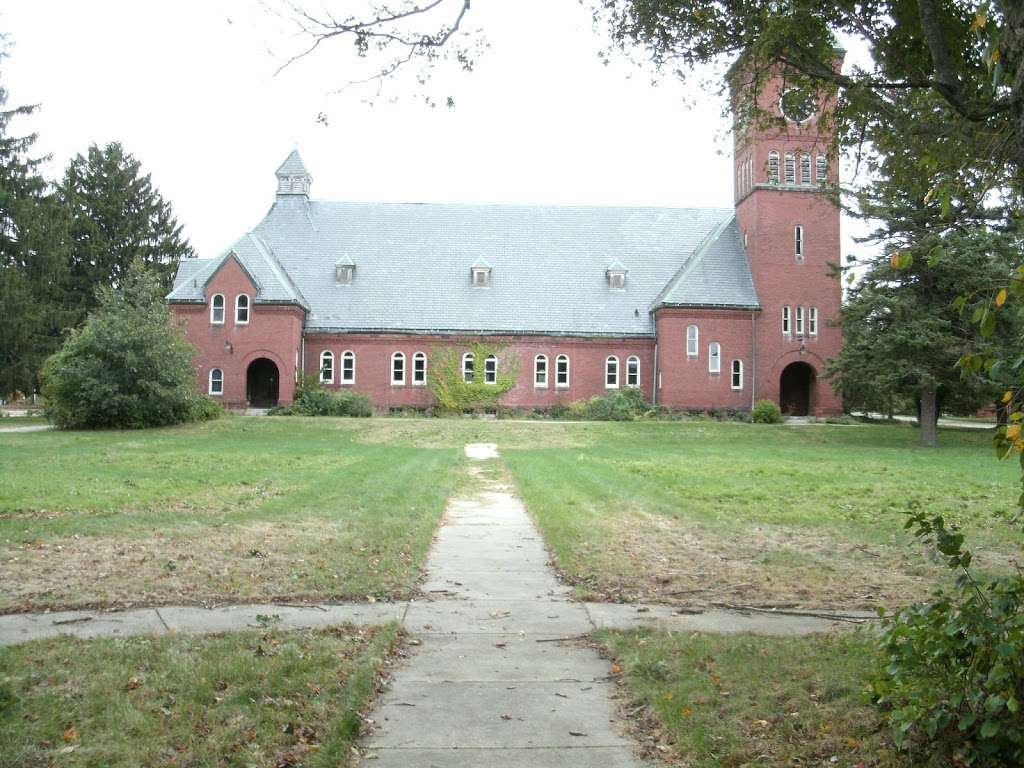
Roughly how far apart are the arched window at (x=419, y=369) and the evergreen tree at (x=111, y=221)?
23.2 meters

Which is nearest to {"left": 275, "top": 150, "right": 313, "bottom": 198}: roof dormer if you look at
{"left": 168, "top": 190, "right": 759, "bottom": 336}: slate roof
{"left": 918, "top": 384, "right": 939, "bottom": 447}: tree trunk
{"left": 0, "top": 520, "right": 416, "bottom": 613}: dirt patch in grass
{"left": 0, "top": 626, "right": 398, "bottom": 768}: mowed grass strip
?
{"left": 168, "top": 190, "right": 759, "bottom": 336}: slate roof

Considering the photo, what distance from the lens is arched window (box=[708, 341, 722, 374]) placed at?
42.8 metres

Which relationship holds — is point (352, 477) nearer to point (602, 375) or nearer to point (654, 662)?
point (654, 662)

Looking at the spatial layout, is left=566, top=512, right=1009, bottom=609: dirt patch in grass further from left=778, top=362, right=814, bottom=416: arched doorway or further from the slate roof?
left=778, top=362, right=814, bottom=416: arched doorway

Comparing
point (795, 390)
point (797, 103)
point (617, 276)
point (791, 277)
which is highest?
point (617, 276)

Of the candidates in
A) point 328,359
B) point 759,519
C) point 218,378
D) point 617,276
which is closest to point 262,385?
point 218,378

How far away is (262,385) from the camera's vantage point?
4550cm

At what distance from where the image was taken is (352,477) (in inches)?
680

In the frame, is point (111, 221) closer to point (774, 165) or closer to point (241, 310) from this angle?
point (241, 310)

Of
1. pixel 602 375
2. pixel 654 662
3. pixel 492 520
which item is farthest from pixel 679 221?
pixel 654 662

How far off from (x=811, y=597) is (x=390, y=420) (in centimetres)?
2903

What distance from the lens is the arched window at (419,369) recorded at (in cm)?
4422

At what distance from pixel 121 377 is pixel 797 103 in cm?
3072

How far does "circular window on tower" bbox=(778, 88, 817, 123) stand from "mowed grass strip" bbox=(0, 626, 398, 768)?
694cm
